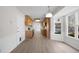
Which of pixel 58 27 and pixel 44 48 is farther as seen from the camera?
pixel 58 27

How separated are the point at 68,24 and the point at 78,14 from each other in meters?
1.74

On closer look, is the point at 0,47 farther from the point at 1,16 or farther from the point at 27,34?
the point at 27,34

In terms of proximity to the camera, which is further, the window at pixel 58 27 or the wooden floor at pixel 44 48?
the window at pixel 58 27

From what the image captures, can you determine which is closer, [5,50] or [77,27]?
[5,50]

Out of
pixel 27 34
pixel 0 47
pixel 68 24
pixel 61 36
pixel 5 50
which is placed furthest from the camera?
pixel 27 34

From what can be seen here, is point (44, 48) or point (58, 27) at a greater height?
point (58, 27)

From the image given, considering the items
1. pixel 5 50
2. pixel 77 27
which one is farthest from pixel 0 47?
pixel 77 27

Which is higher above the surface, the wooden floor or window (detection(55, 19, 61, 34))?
window (detection(55, 19, 61, 34))

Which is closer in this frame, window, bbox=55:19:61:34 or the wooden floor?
the wooden floor

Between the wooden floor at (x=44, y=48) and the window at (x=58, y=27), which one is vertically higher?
the window at (x=58, y=27)
